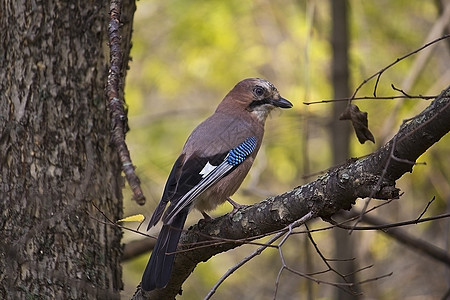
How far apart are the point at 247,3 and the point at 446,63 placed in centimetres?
256

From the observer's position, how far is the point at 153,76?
9148 millimetres

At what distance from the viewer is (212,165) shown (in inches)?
185

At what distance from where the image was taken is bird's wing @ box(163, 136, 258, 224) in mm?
4305

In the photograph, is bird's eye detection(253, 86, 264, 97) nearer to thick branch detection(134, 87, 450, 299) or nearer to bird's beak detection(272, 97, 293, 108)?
bird's beak detection(272, 97, 293, 108)

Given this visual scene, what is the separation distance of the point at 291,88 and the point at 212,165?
409 cm

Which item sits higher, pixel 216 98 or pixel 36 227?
pixel 216 98

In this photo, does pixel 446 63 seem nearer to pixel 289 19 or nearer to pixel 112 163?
pixel 289 19

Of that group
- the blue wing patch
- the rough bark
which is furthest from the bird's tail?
the rough bark

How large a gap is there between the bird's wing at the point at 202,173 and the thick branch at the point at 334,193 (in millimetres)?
210

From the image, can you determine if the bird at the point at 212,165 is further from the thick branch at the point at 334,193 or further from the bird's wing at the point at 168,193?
the thick branch at the point at 334,193

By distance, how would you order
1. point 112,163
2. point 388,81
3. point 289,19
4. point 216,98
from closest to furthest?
1. point 112,163
2. point 388,81
3. point 289,19
4. point 216,98

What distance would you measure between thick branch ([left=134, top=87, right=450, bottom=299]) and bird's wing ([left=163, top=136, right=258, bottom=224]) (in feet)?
0.69

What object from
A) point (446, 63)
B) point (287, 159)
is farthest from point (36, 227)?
point (446, 63)

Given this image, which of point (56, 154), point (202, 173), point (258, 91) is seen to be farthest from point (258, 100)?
point (56, 154)
